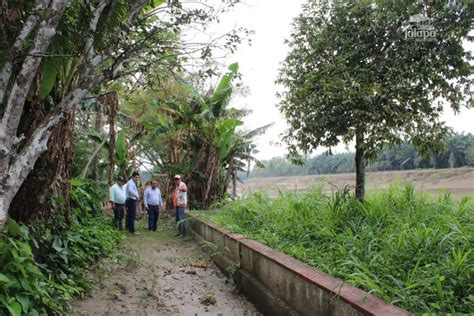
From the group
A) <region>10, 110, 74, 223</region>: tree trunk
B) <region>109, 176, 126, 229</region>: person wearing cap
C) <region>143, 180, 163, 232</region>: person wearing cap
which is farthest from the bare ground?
<region>10, 110, 74, 223</region>: tree trunk

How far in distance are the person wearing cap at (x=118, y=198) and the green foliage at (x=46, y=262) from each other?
7.44 feet

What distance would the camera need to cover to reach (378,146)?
4.99 m

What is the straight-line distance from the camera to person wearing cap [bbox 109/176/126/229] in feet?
28.2

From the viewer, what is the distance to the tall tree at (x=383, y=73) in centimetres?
479

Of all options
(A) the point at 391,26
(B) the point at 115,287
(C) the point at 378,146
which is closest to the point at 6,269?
(B) the point at 115,287

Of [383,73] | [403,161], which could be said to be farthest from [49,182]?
[403,161]

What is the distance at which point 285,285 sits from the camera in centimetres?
371

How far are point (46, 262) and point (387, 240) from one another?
363 cm

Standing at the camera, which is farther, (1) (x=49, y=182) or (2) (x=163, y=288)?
(2) (x=163, y=288)

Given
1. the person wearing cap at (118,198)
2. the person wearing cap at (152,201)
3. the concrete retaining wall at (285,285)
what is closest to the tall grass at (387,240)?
the concrete retaining wall at (285,285)

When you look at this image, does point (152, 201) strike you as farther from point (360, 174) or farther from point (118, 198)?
point (360, 174)

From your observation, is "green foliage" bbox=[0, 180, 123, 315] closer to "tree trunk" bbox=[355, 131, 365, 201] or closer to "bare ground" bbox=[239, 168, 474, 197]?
"bare ground" bbox=[239, 168, 474, 197]

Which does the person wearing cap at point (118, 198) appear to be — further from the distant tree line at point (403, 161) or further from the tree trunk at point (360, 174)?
the tree trunk at point (360, 174)

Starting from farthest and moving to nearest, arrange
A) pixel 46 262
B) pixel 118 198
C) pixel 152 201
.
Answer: pixel 152 201, pixel 118 198, pixel 46 262
